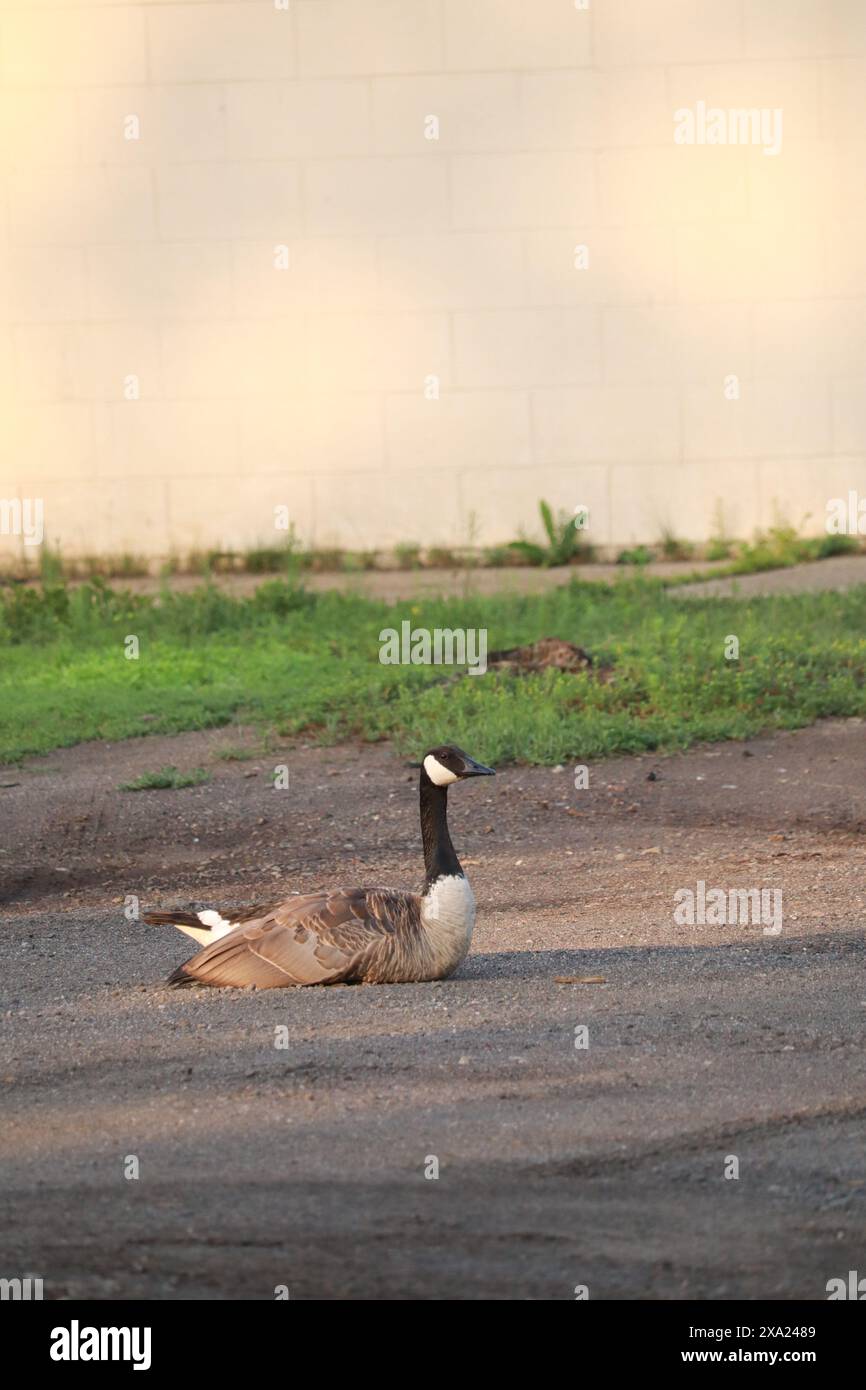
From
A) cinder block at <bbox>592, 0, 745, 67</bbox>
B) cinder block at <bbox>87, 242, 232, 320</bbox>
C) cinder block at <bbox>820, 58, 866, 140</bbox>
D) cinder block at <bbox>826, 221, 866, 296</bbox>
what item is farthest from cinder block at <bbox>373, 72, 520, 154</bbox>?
cinder block at <bbox>826, 221, 866, 296</bbox>

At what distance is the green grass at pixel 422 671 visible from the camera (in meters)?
10.6

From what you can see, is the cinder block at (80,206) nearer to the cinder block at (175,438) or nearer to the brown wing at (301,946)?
the cinder block at (175,438)

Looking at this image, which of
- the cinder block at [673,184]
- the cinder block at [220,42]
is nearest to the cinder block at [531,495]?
the cinder block at [673,184]

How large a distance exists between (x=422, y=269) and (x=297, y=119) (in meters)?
1.65

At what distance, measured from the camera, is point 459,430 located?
15.8m

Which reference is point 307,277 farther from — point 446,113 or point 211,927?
point 211,927

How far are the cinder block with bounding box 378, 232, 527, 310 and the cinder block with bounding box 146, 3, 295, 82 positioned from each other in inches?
70.6

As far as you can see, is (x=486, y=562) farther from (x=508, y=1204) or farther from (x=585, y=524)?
(x=508, y=1204)

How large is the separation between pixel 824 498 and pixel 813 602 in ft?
9.21

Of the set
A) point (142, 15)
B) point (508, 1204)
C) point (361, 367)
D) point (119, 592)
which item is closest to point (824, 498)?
point (361, 367)

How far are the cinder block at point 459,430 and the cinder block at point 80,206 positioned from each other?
274 cm

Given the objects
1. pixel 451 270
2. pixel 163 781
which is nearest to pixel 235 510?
pixel 451 270

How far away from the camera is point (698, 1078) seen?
5.19 metres
